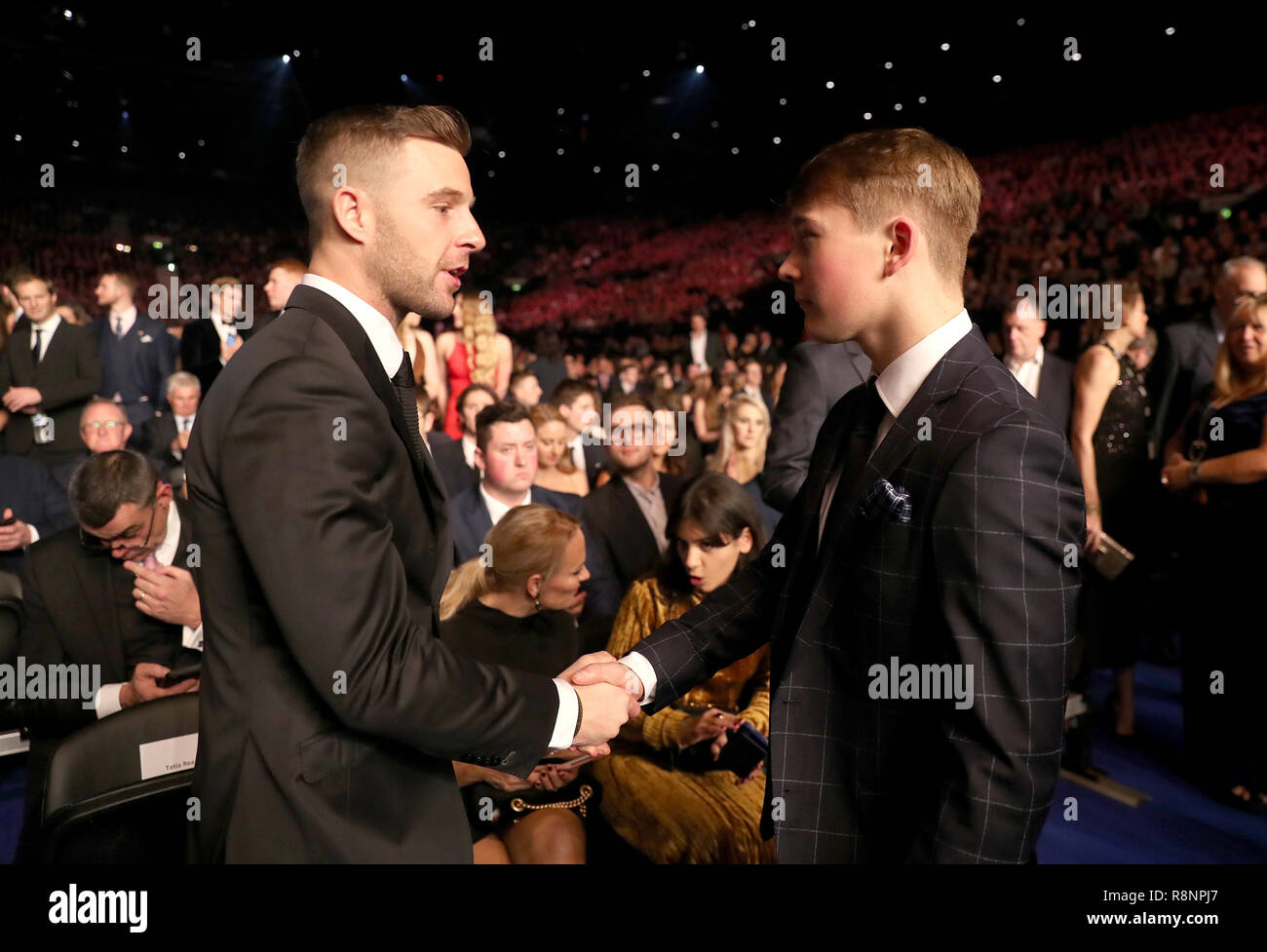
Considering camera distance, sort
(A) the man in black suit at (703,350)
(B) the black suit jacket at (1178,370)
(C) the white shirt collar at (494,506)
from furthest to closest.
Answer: (A) the man in black suit at (703,350)
(B) the black suit jacket at (1178,370)
(C) the white shirt collar at (494,506)

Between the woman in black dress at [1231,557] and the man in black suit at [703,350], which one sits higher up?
the man in black suit at [703,350]

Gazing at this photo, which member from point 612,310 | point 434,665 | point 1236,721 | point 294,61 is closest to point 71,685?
point 434,665

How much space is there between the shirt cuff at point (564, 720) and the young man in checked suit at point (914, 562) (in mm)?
299

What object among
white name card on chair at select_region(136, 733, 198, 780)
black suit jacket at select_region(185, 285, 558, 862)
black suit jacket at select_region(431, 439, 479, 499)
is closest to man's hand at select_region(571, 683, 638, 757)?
black suit jacket at select_region(185, 285, 558, 862)

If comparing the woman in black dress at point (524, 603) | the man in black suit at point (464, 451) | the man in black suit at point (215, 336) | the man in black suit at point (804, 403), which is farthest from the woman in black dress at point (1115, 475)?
the man in black suit at point (215, 336)

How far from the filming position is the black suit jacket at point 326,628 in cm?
115

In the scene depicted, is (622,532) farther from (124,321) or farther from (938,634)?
(124,321)

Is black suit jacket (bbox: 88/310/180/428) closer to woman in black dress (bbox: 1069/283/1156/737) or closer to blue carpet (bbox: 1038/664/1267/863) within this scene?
woman in black dress (bbox: 1069/283/1156/737)

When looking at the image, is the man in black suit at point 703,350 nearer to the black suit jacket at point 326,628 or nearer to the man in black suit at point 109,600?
the man in black suit at point 109,600

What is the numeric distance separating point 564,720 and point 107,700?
5.14 feet

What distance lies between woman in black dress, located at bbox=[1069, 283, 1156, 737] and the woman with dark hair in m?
1.82

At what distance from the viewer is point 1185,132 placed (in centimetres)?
709

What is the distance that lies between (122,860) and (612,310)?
9.41 meters

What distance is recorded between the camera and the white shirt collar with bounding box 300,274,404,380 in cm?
134
